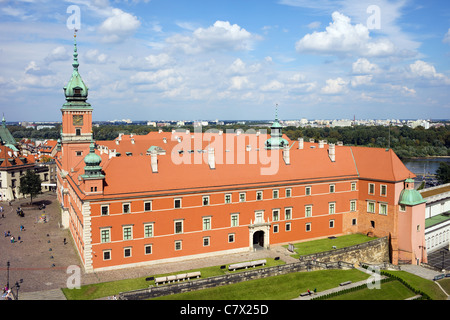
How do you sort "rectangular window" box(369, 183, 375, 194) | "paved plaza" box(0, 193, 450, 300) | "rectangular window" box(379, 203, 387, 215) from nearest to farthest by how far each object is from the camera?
"paved plaza" box(0, 193, 450, 300) → "rectangular window" box(379, 203, 387, 215) → "rectangular window" box(369, 183, 375, 194)

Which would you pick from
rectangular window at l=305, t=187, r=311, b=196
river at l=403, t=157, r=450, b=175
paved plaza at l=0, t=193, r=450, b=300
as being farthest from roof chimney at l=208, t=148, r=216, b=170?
river at l=403, t=157, r=450, b=175

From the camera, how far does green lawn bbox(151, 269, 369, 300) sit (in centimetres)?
3716

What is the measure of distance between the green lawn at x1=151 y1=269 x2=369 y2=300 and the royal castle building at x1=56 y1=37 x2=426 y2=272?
8920 millimetres

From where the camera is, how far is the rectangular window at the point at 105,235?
139ft

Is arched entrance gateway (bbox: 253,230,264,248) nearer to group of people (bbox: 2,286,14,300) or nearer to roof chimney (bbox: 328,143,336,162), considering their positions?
roof chimney (bbox: 328,143,336,162)

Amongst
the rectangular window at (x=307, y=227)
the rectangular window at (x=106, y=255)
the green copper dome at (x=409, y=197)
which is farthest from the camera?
A: the rectangular window at (x=307, y=227)

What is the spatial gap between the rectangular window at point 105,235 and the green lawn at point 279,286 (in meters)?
10.7

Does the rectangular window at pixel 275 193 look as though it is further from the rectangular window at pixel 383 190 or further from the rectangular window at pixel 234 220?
the rectangular window at pixel 383 190

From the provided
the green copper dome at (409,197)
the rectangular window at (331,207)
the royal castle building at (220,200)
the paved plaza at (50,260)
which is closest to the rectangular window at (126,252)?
the royal castle building at (220,200)

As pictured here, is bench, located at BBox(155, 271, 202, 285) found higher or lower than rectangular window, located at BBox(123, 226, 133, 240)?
lower

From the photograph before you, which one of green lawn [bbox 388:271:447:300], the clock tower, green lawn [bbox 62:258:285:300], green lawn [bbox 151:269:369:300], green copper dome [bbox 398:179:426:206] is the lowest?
green lawn [bbox 388:271:447:300]

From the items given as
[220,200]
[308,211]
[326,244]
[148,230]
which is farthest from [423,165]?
[148,230]
